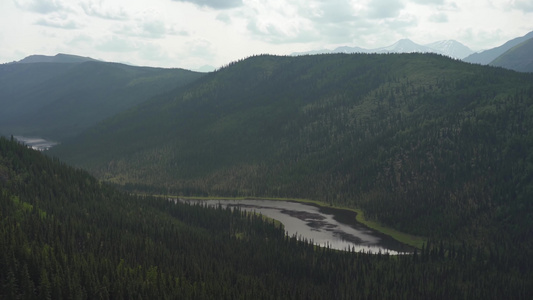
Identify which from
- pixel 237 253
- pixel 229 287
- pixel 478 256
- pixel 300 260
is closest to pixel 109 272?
pixel 229 287

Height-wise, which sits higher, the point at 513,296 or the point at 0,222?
the point at 0,222

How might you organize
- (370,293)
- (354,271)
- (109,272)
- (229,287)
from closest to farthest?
(109,272) → (229,287) → (370,293) → (354,271)

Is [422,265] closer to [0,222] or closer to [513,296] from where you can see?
[513,296]

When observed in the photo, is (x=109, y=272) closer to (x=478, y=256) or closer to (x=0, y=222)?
(x=0, y=222)

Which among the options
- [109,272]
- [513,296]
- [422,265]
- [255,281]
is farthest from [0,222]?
[513,296]

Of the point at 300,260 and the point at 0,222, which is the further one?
the point at 300,260

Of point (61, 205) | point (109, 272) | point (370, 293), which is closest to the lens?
point (109, 272)

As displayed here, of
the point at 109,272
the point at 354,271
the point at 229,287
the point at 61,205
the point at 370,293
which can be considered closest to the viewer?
the point at 109,272
